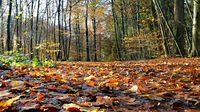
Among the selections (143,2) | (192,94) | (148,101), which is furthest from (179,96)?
(143,2)

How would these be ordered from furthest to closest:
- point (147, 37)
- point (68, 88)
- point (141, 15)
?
point (141, 15), point (147, 37), point (68, 88)

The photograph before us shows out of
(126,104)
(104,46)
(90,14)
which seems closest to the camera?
(126,104)

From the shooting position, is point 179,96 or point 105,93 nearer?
point 179,96

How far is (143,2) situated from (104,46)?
58.7 ft

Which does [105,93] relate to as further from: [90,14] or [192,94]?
[90,14]

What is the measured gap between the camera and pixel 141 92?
2977mm

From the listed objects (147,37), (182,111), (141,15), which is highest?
(141,15)

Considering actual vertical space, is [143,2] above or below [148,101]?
above

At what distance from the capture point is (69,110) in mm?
1966

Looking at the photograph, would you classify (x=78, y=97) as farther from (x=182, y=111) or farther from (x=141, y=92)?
(x=182, y=111)

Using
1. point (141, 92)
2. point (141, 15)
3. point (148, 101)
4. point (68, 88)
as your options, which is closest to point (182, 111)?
point (148, 101)

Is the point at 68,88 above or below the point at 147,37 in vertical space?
below

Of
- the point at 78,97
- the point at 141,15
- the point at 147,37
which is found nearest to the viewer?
the point at 78,97

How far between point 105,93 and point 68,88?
45cm
